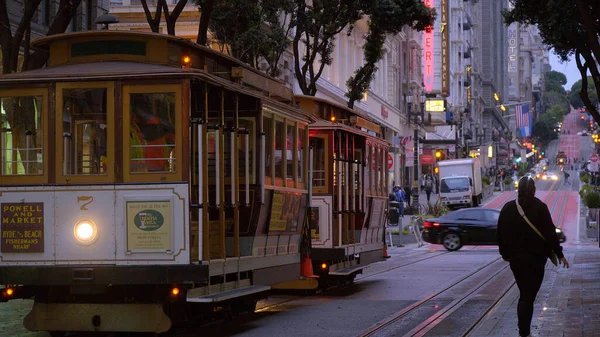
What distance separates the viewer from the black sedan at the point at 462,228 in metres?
35.4

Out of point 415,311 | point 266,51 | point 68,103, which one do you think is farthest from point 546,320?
point 266,51

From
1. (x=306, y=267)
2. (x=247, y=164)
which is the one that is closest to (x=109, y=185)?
(x=247, y=164)

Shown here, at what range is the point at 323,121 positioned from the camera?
19.9m

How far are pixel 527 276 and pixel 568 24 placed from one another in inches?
467

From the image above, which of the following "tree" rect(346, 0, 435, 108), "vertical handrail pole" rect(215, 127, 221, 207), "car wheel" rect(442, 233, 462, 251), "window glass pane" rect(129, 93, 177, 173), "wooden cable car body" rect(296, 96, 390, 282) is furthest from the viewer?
"car wheel" rect(442, 233, 462, 251)

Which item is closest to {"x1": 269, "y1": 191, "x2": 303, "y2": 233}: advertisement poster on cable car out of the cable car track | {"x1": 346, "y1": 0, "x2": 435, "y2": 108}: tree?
the cable car track

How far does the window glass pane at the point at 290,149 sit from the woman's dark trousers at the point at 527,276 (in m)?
4.79

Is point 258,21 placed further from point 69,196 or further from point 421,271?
point 69,196

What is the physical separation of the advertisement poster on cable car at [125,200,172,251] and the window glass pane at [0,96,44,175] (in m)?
1.19

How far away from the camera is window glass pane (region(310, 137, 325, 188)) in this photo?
19.4m

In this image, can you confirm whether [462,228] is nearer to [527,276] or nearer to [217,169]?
[217,169]

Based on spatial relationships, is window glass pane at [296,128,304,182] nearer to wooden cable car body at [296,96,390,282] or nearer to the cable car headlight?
wooden cable car body at [296,96,390,282]

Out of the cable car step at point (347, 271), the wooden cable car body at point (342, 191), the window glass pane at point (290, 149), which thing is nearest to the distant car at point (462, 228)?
the wooden cable car body at point (342, 191)

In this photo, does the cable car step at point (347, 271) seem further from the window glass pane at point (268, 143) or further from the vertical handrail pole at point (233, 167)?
the vertical handrail pole at point (233, 167)
